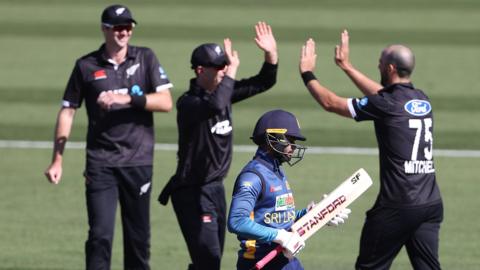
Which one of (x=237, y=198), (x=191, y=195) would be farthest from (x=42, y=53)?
(x=237, y=198)

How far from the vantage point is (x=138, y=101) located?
405 inches

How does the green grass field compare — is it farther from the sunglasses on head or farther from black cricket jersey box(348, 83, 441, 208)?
the sunglasses on head

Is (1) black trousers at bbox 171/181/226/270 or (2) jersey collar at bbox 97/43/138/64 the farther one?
(2) jersey collar at bbox 97/43/138/64

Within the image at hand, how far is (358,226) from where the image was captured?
516 inches

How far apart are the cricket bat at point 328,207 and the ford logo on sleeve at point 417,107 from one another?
3.57 ft

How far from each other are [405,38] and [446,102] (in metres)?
2.77

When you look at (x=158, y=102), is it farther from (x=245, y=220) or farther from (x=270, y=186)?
(x=245, y=220)

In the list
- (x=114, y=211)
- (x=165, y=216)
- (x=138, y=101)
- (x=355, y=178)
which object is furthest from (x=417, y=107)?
(x=165, y=216)

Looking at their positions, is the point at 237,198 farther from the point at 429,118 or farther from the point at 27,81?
the point at 27,81

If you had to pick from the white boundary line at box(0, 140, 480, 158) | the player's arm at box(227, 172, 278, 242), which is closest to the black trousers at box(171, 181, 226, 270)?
the player's arm at box(227, 172, 278, 242)

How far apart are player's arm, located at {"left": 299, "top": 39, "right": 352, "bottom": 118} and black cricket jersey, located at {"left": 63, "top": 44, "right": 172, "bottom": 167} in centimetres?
140

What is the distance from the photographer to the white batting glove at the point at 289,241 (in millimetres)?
8039

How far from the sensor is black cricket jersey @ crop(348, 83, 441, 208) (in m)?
9.48

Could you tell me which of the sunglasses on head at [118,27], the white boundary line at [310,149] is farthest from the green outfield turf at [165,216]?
the sunglasses on head at [118,27]
